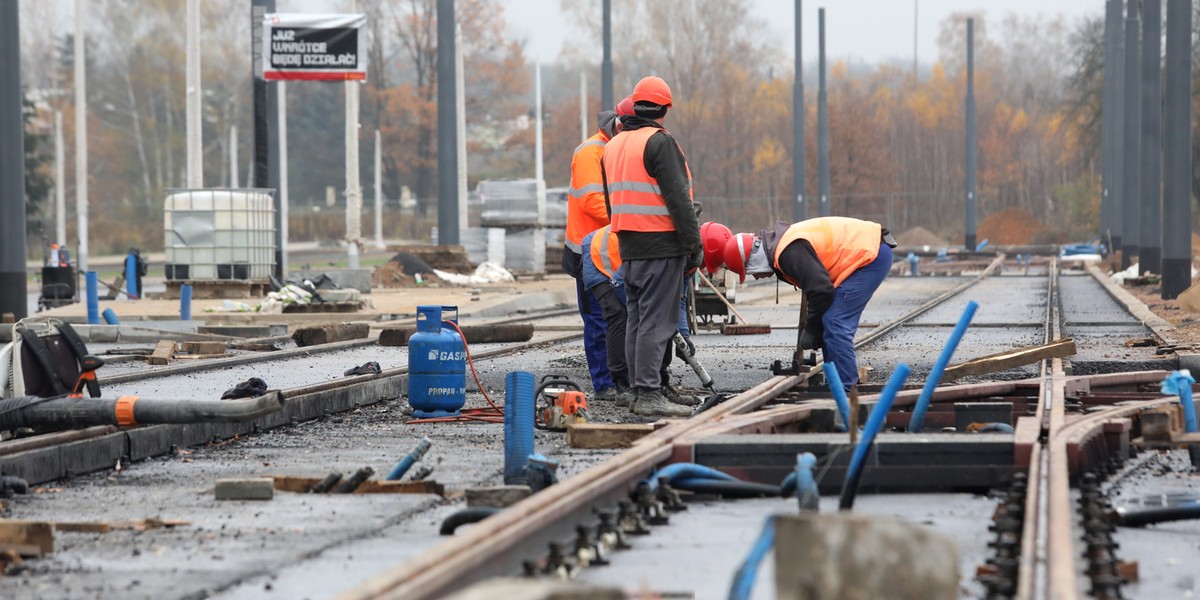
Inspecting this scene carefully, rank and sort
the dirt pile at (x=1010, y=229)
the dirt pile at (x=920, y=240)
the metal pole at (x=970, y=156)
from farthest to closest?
the dirt pile at (x=1010, y=229) < the dirt pile at (x=920, y=240) < the metal pole at (x=970, y=156)

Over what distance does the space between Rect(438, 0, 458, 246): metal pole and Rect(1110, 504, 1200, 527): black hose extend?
2678 cm

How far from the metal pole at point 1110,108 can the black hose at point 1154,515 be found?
47.2m

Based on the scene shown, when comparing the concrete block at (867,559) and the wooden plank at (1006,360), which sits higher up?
the concrete block at (867,559)

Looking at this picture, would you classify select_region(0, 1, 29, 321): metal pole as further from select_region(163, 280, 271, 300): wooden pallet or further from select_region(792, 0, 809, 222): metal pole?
select_region(792, 0, 809, 222): metal pole

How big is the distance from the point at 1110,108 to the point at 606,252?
160 ft

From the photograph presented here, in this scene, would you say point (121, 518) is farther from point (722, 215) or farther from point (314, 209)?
point (314, 209)

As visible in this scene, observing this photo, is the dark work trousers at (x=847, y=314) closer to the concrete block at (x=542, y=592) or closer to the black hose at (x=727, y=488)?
the black hose at (x=727, y=488)

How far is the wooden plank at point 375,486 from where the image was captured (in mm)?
7004

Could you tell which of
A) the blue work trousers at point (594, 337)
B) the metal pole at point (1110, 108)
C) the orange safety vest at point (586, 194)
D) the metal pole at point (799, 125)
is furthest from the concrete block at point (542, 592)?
the metal pole at point (799, 125)

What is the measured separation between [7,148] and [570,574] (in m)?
16.4

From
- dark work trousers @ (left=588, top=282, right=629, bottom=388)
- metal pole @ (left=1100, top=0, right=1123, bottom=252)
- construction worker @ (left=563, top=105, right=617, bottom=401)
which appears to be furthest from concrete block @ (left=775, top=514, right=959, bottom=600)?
metal pole @ (left=1100, top=0, right=1123, bottom=252)

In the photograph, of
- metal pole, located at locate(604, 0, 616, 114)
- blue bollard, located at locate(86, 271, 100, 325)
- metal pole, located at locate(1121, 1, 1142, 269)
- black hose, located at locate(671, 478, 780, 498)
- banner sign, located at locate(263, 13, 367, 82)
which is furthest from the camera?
metal pole, located at locate(604, 0, 616, 114)

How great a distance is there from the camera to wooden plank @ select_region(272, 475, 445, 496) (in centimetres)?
700

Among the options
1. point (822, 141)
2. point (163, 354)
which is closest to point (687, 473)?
point (163, 354)
